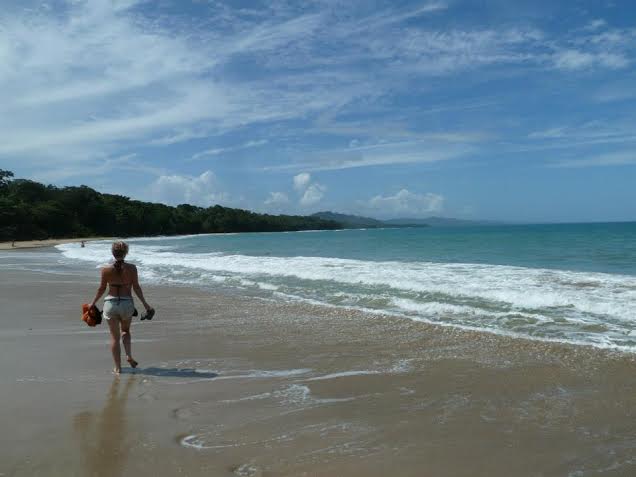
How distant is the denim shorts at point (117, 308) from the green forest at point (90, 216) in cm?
7446

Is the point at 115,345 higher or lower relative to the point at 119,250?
lower

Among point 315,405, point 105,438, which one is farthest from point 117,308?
point 315,405

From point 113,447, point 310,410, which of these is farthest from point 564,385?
point 113,447

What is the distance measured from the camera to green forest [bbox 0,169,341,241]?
74.2 metres

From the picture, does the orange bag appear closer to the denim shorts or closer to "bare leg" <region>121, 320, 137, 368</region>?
the denim shorts

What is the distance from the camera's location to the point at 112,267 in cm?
627

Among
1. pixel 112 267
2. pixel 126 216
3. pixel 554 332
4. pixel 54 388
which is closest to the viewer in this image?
pixel 54 388

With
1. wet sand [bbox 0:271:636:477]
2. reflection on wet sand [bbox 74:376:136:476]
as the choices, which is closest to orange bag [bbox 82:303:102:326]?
wet sand [bbox 0:271:636:477]

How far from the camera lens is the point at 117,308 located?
20.6 feet

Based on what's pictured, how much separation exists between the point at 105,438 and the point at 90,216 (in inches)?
3998

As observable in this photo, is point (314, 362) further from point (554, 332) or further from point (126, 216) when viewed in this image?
point (126, 216)

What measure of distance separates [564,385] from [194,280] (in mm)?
13889

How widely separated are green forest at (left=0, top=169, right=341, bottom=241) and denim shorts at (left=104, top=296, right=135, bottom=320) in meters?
74.5

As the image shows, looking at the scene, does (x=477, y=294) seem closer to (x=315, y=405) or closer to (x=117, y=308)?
(x=315, y=405)
